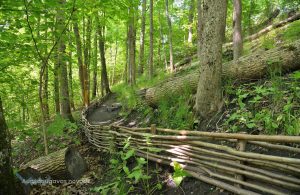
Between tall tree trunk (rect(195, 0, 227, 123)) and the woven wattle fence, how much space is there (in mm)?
1080

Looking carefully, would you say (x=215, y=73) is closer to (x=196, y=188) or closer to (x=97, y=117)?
(x=196, y=188)

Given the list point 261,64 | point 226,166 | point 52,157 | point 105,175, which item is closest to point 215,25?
point 261,64

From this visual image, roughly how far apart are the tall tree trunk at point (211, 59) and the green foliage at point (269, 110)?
0.99 feet

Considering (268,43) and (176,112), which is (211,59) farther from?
(268,43)

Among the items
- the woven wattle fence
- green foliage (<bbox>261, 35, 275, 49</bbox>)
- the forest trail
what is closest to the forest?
the woven wattle fence

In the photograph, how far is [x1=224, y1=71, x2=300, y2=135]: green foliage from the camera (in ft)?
9.98

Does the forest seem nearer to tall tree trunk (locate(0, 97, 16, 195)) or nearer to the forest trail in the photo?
tall tree trunk (locate(0, 97, 16, 195))

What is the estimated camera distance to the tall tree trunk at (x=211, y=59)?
4250 millimetres

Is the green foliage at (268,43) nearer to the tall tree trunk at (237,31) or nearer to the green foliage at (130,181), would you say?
the tall tree trunk at (237,31)

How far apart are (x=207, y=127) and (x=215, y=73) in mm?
967

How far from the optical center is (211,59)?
4312 mm

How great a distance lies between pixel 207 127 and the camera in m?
4.11

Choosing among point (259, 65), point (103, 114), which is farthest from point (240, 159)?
point (103, 114)

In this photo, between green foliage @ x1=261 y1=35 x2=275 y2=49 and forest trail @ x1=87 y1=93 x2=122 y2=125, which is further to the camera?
forest trail @ x1=87 y1=93 x2=122 y2=125
